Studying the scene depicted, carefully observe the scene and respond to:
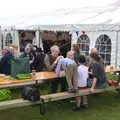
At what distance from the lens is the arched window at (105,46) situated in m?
12.1

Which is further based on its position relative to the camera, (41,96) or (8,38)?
(8,38)

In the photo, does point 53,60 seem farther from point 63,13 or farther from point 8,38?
point 8,38

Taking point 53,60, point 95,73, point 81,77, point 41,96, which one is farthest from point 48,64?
point 41,96

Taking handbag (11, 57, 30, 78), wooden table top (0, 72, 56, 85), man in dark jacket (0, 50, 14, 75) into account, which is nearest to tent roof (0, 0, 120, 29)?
man in dark jacket (0, 50, 14, 75)

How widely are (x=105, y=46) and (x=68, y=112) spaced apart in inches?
193

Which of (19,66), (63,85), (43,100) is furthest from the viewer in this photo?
(63,85)

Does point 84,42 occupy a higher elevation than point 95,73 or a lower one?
higher

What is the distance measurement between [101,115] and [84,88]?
716 mm

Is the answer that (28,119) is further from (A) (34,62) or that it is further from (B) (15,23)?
(B) (15,23)

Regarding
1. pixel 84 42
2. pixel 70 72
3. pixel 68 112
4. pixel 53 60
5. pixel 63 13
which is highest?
pixel 63 13

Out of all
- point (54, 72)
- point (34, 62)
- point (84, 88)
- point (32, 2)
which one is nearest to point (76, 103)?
point (84, 88)

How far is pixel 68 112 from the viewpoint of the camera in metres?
7.75

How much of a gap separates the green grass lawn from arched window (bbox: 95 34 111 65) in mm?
3467

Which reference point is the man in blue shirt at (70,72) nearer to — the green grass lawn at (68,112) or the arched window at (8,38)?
the green grass lawn at (68,112)
